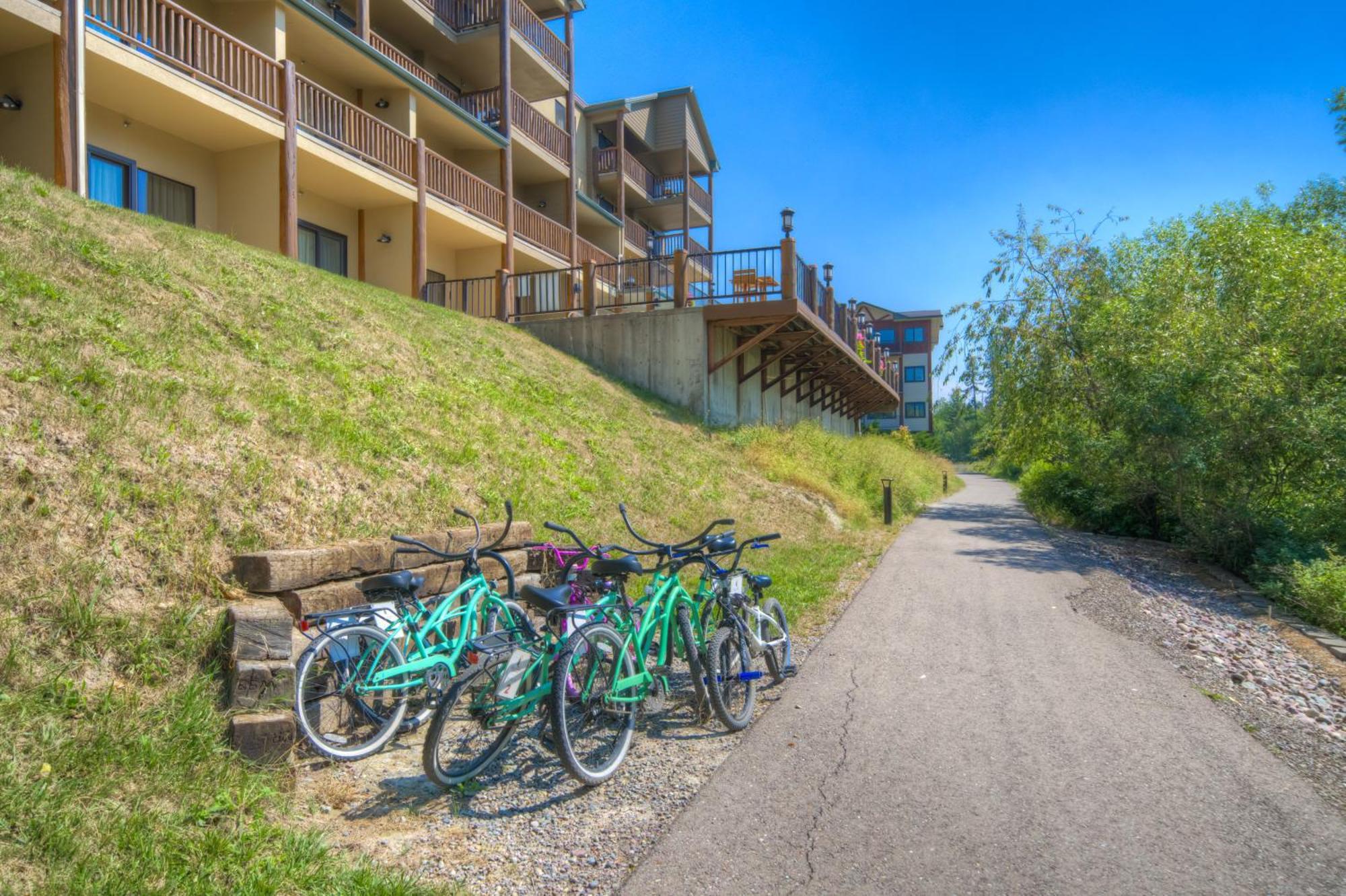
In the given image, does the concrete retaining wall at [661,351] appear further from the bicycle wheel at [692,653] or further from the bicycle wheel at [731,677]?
the bicycle wheel at [692,653]

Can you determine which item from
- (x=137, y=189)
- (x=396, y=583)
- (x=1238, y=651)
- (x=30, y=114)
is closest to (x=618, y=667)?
(x=396, y=583)

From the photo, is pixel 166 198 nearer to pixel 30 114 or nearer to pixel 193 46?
pixel 193 46

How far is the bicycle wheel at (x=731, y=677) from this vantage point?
14.1 feet

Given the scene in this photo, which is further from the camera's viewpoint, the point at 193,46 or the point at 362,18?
the point at 362,18

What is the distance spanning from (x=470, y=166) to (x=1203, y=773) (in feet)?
70.7

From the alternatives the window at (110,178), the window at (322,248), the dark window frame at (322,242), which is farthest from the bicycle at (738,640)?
the window at (322,248)

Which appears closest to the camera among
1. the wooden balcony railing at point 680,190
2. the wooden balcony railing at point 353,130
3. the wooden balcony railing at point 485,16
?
the wooden balcony railing at point 353,130

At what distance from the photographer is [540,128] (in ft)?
74.3

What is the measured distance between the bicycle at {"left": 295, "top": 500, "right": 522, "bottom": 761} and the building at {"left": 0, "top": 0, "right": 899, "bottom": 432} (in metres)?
9.88

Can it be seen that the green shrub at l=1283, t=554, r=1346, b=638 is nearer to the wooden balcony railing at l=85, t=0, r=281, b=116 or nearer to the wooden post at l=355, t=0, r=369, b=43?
the wooden balcony railing at l=85, t=0, r=281, b=116

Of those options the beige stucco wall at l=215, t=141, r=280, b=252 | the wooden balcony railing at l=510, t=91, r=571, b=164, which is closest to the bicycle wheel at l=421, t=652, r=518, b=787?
the beige stucco wall at l=215, t=141, r=280, b=252

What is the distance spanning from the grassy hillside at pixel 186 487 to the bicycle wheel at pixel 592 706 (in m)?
0.98

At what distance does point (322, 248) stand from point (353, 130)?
105 inches

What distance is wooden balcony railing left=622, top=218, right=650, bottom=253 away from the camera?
2878cm
